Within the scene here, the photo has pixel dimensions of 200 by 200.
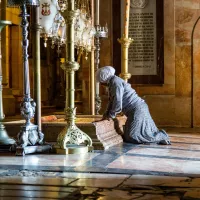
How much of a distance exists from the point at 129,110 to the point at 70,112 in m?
1.86

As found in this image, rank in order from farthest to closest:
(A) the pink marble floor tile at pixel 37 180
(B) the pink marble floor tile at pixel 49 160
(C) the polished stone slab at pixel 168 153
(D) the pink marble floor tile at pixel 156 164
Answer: (C) the polished stone slab at pixel 168 153, (B) the pink marble floor tile at pixel 49 160, (D) the pink marble floor tile at pixel 156 164, (A) the pink marble floor tile at pixel 37 180

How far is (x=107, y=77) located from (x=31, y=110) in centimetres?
186

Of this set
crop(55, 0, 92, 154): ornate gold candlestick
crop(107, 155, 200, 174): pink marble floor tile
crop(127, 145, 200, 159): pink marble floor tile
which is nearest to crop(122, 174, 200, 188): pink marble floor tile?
crop(107, 155, 200, 174): pink marble floor tile

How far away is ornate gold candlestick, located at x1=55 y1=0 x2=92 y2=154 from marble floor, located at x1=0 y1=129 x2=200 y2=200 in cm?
24

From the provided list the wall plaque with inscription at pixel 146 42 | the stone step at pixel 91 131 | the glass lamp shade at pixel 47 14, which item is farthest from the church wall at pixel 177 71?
the glass lamp shade at pixel 47 14

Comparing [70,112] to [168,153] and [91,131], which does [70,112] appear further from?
[168,153]

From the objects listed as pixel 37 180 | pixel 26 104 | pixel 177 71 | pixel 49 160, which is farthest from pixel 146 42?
pixel 37 180

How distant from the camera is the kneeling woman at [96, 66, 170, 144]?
866 cm

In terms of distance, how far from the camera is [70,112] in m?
7.39

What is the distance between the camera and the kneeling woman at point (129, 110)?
8.66m

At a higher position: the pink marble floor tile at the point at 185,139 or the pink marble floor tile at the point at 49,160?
the pink marble floor tile at the point at 49,160

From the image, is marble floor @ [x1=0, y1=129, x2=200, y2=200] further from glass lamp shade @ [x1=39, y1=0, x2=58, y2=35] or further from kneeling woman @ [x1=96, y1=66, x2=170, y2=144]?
glass lamp shade @ [x1=39, y1=0, x2=58, y2=35]

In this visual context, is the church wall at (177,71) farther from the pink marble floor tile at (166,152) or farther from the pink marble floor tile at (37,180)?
the pink marble floor tile at (37,180)

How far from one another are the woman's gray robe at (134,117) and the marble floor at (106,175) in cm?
94
